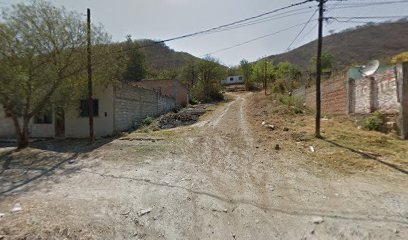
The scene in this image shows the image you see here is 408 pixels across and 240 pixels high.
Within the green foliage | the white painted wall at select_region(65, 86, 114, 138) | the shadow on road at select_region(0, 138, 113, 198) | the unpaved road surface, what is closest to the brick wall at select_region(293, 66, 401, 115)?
the unpaved road surface

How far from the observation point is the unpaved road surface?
4.21m

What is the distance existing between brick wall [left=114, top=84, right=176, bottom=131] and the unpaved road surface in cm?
744

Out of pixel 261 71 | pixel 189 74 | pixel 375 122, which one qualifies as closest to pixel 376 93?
pixel 375 122

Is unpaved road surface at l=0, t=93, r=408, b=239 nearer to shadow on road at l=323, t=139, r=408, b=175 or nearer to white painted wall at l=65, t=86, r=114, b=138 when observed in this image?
shadow on road at l=323, t=139, r=408, b=175

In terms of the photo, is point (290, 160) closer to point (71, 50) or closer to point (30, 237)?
point (30, 237)

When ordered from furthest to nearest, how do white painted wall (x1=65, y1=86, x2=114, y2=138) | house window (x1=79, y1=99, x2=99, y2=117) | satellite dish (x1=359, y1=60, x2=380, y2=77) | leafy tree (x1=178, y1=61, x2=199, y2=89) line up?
leafy tree (x1=178, y1=61, x2=199, y2=89), house window (x1=79, y1=99, x2=99, y2=117), white painted wall (x1=65, y1=86, x2=114, y2=138), satellite dish (x1=359, y1=60, x2=380, y2=77)

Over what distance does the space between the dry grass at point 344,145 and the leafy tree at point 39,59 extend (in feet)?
32.4

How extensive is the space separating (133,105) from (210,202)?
14.1m

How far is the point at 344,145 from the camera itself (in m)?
9.25

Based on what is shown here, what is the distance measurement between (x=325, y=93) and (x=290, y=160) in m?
10.3

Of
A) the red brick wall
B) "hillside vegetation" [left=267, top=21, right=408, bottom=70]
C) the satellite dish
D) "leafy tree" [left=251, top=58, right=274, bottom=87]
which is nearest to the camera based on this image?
the satellite dish

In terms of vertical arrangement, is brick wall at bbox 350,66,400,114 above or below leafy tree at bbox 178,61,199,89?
below

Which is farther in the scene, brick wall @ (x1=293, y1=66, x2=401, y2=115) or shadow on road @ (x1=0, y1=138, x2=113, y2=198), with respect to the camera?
brick wall @ (x1=293, y1=66, x2=401, y2=115)

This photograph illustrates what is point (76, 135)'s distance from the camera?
617 inches
